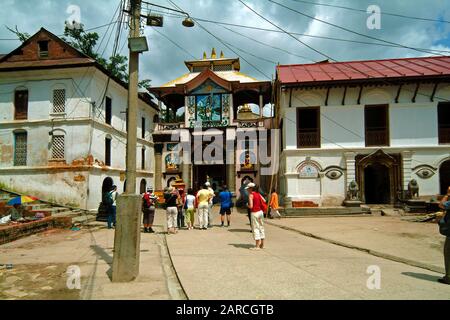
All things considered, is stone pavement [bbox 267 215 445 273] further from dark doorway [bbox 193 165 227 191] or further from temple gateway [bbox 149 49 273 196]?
dark doorway [bbox 193 165 227 191]

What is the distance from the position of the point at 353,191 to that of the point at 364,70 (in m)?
7.94

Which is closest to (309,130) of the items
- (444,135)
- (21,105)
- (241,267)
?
(444,135)

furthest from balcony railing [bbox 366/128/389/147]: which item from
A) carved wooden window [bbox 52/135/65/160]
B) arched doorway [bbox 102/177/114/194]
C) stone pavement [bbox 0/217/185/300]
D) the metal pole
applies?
carved wooden window [bbox 52/135/65/160]

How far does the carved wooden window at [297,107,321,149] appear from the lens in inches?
752

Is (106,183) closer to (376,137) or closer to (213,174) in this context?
(213,174)

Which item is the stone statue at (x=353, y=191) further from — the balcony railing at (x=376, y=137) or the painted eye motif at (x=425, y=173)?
the painted eye motif at (x=425, y=173)

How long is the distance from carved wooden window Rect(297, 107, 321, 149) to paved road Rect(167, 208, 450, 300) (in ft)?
34.5

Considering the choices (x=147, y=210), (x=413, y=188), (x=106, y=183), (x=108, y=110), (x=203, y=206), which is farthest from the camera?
(x=108, y=110)

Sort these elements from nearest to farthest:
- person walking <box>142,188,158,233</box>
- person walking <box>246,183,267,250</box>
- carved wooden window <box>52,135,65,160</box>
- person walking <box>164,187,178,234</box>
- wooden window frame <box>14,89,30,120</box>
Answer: person walking <box>246,183,267,250</box> < person walking <box>164,187,178,234</box> < person walking <box>142,188,158,233</box> < carved wooden window <box>52,135,65,160</box> < wooden window frame <box>14,89,30,120</box>

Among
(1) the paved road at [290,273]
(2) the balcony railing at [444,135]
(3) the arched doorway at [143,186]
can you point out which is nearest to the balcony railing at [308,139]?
(2) the balcony railing at [444,135]

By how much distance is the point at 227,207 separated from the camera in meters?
13.2

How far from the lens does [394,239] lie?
990cm

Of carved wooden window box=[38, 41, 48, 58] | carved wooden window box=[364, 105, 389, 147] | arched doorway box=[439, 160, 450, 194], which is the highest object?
carved wooden window box=[38, 41, 48, 58]

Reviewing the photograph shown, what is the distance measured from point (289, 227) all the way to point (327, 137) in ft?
25.8
